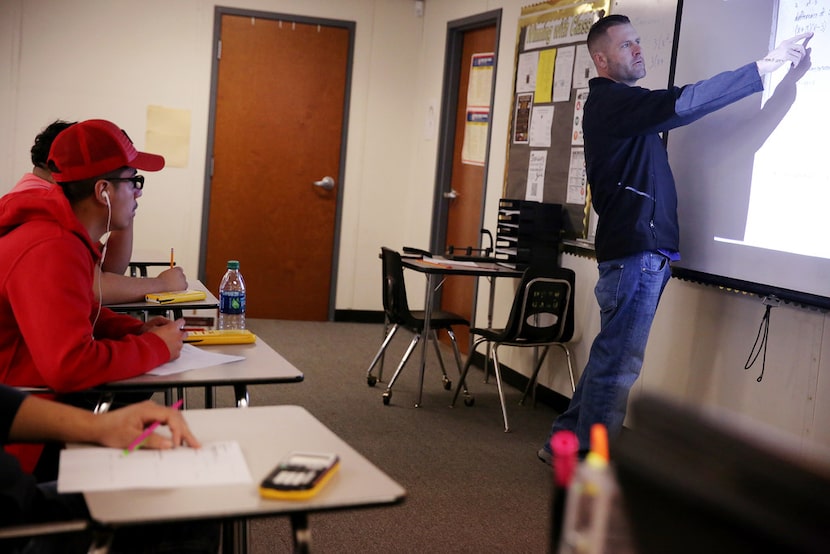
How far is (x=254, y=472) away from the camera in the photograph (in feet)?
4.85

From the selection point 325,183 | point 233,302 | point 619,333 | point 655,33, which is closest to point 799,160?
point 619,333

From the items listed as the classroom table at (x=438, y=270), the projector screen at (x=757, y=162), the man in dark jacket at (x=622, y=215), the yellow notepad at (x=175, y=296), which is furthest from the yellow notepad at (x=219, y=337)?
the classroom table at (x=438, y=270)

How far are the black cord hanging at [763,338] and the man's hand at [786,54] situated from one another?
809 millimetres

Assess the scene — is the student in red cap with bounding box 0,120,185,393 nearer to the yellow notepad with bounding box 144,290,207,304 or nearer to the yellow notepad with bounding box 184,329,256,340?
the yellow notepad with bounding box 184,329,256,340

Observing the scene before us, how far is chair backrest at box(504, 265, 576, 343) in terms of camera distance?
177 inches

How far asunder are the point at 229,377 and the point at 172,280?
4.39 ft

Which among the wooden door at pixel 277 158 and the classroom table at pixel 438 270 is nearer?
the classroom table at pixel 438 270

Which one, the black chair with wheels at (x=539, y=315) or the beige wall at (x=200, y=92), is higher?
the beige wall at (x=200, y=92)

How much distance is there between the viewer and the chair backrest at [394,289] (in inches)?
191

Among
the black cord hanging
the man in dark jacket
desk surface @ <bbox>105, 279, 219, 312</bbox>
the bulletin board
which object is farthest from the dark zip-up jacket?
desk surface @ <bbox>105, 279, 219, 312</bbox>

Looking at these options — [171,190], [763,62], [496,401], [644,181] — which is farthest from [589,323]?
[171,190]

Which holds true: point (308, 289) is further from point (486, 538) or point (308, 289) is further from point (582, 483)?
point (582, 483)

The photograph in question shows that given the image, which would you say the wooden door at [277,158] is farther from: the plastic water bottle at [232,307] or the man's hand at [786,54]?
the man's hand at [786,54]

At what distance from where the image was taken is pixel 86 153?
2295 millimetres
